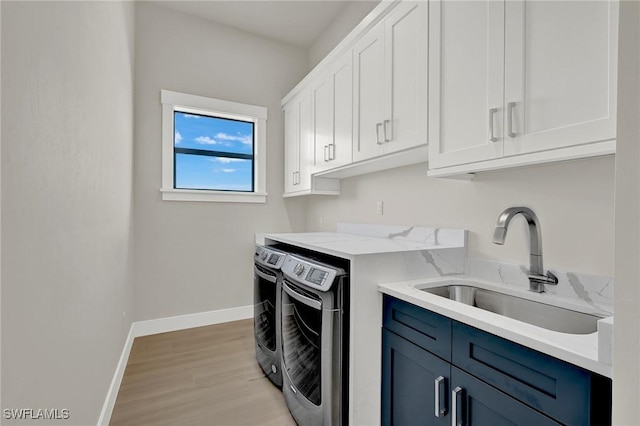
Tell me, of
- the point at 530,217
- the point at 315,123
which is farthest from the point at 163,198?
the point at 530,217

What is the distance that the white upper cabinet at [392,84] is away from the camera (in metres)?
1.65

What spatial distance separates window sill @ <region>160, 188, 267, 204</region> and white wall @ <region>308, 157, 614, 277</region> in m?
1.70

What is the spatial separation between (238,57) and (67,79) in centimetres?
268

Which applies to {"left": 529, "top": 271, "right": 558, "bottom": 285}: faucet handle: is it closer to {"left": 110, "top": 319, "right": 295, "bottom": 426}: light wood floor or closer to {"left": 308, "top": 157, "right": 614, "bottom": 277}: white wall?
{"left": 308, "top": 157, "right": 614, "bottom": 277}: white wall

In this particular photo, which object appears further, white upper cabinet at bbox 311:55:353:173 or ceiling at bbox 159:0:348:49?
ceiling at bbox 159:0:348:49

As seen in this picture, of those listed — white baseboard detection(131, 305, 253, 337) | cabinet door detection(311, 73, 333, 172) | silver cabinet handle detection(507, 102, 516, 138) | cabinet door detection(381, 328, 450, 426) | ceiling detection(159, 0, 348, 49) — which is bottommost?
white baseboard detection(131, 305, 253, 337)

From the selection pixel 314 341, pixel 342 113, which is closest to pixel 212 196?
pixel 342 113

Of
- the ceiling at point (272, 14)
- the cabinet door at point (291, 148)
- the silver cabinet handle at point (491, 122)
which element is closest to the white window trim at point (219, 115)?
the cabinet door at point (291, 148)

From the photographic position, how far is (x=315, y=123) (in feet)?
9.18

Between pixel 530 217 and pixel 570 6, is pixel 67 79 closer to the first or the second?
pixel 570 6

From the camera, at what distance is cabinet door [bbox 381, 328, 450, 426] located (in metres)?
1.17

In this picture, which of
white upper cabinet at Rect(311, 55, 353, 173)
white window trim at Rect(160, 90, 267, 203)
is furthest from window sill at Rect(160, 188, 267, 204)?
white upper cabinet at Rect(311, 55, 353, 173)

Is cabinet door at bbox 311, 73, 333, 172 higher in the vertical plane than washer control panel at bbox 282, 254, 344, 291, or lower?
higher

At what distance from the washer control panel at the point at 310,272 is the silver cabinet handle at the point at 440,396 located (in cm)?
58
